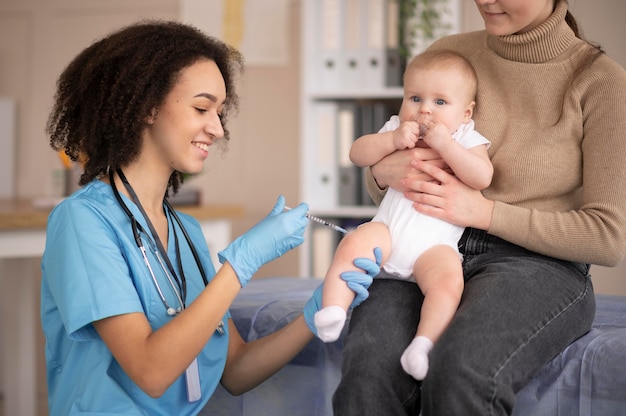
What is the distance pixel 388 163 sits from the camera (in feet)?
5.06

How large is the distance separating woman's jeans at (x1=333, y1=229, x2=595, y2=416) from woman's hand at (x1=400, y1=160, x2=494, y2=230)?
A: 9cm

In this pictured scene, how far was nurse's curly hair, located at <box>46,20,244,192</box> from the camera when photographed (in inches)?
58.5

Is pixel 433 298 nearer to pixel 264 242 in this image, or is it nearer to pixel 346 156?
pixel 264 242

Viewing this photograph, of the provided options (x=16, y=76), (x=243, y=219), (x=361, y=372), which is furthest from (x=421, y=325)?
(x=16, y=76)

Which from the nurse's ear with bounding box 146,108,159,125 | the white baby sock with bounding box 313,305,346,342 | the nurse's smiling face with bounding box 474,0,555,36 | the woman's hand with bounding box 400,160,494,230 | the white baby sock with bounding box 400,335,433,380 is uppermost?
the nurse's smiling face with bounding box 474,0,555,36

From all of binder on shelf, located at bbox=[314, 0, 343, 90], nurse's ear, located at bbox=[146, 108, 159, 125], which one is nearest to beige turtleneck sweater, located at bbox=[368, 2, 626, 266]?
nurse's ear, located at bbox=[146, 108, 159, 125]

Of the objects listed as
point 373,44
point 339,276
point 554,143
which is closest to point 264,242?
point 339,276

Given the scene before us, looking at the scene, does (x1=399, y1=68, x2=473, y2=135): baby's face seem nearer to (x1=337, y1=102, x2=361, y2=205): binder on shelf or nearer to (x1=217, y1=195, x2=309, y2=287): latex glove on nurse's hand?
(x1=217, y1=195, x2=309, y2=287): latex glove on nurse's hand

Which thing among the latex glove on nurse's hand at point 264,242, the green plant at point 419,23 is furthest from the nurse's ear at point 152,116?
the green plant at point 419,23

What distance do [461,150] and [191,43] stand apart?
587 mm

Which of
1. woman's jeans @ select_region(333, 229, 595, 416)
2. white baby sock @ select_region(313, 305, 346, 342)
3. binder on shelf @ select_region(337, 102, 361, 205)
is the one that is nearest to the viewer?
woman's jeans @ select_region(333, 229, 595, 416)

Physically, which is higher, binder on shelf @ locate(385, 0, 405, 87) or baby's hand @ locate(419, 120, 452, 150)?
binder on shelf @ locate(385, 0, 405, 87)

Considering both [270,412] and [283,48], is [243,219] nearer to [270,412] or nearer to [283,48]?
[283,48]

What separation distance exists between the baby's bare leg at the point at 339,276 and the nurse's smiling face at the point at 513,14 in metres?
0.45
